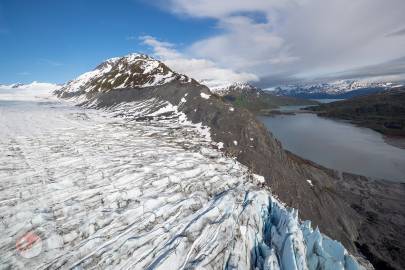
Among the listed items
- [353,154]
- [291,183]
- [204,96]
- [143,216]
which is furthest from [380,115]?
[143,216]

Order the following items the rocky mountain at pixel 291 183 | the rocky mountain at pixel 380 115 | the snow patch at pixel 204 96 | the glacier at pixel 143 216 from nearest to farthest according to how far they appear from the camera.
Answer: the glacier at pixel 143 216 < the rocky mountain at pixel 291 183 < the snow patch at pixel 204 96 < the rocky mountain at pixel 380 115

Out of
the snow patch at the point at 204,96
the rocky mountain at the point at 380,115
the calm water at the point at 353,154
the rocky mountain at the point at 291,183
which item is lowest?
the rocky mountain at the point at 380,115

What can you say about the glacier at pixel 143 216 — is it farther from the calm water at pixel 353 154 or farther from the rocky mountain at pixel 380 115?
the rocky mountain at pixel 380 115

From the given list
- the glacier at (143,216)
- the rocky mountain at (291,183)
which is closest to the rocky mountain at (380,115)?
the rocky mountain at (291,183)

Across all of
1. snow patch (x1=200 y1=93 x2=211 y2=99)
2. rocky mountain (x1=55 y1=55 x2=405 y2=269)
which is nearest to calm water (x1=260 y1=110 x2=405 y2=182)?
rocky mountain (x1=55 y1=55 x2=405 y2=269)

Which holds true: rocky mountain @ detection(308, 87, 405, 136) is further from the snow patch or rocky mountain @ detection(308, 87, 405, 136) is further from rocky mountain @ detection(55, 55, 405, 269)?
the snow patch

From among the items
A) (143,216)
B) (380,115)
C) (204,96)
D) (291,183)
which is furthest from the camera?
(380,115)

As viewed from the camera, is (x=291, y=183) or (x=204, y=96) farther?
(x=204, y=96)

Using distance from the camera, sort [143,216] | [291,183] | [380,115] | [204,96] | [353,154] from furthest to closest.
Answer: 1. [380,115]
2. [353,154]
3. [204,96]
4. [291,183]
5. [143,216]

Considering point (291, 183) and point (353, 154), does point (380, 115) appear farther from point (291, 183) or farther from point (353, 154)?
point (291, 183)

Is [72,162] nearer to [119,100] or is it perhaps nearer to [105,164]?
[105,164]
